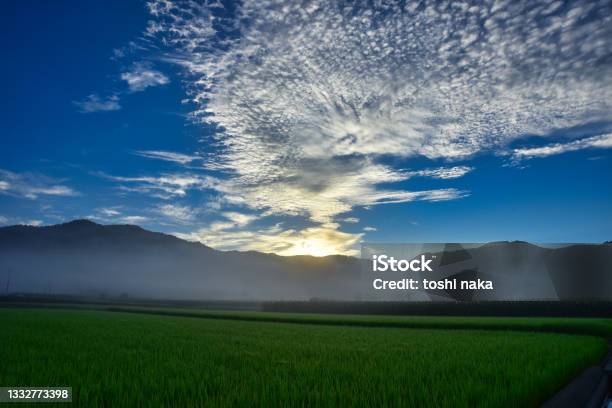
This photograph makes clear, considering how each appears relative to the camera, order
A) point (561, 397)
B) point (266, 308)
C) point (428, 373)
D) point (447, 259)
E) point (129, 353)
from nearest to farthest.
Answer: point (561, 397), point (428, 373), point (129, 353), point (266, 308), point (447, 259)

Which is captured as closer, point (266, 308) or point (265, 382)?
point (265, 382)

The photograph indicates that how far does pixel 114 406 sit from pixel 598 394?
760cm

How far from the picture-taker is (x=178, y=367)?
8.16 m

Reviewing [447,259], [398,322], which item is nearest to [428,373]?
[398,322]

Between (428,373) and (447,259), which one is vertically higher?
(447,259)

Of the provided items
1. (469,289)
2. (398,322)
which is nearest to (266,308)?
(469,289)

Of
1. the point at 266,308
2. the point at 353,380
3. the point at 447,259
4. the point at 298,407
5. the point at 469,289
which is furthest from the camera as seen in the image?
the point at 447,259

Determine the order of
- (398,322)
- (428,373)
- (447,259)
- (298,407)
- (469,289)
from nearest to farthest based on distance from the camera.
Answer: (298,407), (428,373), (398,322), (469,289), (447,259)

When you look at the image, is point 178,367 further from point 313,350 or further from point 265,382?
point 313,350

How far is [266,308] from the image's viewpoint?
79500mm

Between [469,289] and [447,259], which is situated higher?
[447,259]

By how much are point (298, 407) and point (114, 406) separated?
223 cm

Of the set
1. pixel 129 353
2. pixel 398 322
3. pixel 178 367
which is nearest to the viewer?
pixel 178 367

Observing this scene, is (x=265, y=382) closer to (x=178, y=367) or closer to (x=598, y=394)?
(x=178, y=367)
